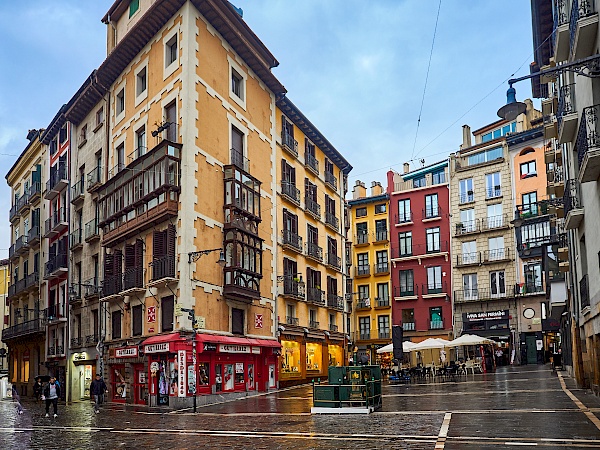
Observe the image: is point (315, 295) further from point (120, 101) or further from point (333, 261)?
point (120, 101)

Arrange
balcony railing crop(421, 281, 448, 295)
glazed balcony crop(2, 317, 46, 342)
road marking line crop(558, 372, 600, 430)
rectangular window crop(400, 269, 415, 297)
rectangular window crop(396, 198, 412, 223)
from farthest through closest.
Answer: rectangular window crop(396, 198, 412, 223) < rectangular window crop(400, 269, 415, 297) < balcony railing crop(421, 281, 448, 295) < glazed balcony crop(2, 317, 46, 342) < road marking line crop(558, 372, 600, 430)

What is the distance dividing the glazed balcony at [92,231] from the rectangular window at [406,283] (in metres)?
30.7

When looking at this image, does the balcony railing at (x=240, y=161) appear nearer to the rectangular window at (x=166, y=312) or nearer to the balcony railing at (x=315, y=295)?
the rectangular window at (x=166, y=312)

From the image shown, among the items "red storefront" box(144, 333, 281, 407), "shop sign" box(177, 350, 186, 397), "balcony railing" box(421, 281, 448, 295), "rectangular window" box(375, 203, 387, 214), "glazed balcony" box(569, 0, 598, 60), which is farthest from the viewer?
"rectangular window" box(375, 203, 387, 214)

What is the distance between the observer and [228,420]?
21.4 metres

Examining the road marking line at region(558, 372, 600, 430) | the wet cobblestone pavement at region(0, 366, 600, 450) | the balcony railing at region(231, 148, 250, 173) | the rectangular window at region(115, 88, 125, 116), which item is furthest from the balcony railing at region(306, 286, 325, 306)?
the road marking line at region(558, 372, 600, 430)

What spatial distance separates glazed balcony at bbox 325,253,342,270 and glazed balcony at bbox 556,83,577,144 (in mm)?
25598

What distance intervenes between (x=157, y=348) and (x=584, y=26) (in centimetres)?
2164

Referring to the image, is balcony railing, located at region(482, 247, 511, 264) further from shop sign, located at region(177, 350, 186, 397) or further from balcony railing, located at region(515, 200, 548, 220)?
shop sign, located at region(177, 350, 186, 397)

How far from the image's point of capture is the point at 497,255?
54938 mm

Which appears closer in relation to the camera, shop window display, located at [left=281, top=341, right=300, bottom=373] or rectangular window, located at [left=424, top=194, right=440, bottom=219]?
shop window display, located at [left=281, top=341, right=300, bottom=373]

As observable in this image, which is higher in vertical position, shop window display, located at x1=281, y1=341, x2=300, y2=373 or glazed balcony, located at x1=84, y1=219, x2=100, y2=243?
glazed balcony, located at x1=84, y1=219, x2=100, y2=243

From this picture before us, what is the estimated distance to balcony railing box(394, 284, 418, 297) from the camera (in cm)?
5966

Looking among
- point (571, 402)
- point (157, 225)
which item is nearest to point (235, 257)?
point (157, 225)
